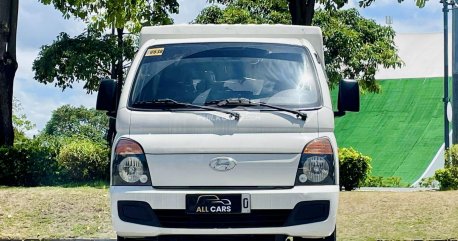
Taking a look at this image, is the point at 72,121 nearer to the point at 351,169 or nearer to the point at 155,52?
the point at 351,169

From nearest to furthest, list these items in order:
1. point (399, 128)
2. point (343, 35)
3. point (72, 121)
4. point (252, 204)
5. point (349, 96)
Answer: point (252, 204)
point (349, 96)
point (343, 35)
point (399, 128)
point (72, 121)

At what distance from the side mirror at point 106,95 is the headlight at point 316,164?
1937 mm

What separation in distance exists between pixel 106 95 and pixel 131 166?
3.49 ft

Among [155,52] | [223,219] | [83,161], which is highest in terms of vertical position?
[155,52]

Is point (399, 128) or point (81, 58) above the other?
point (81, 58)

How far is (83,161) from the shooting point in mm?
20219

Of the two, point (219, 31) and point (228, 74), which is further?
point (219, 31)

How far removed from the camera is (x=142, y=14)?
19266 mm

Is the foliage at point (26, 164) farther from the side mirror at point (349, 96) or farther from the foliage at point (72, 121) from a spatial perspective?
the foliage at point (72, 121)

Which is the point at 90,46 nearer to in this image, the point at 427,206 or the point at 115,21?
the point at 115,21

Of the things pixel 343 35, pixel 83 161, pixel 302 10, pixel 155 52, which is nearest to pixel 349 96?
pixel 155 52

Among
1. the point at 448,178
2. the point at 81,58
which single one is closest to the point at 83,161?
the point at 81,58

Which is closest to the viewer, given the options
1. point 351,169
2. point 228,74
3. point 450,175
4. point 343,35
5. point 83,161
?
point 228,74

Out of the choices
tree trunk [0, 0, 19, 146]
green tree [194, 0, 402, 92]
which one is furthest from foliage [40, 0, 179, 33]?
green tree [194, 0, 402, 92]
